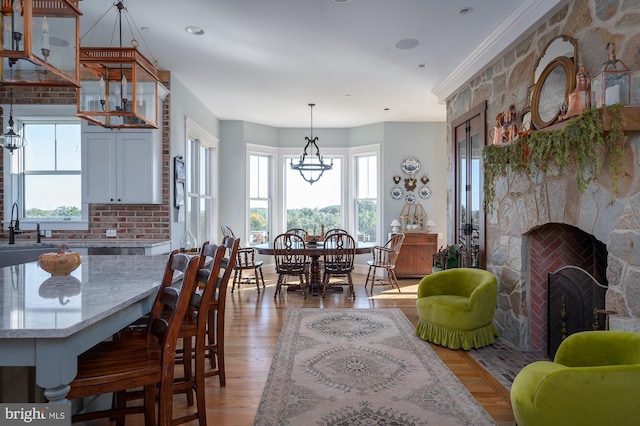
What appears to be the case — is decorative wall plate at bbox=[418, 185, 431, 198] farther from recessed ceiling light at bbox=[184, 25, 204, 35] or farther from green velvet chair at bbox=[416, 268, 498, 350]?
recessed ceiling light at bbox=[184, 25, 204, 35]

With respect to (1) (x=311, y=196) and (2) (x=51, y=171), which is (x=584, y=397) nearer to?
(2) (x=51, y=171)

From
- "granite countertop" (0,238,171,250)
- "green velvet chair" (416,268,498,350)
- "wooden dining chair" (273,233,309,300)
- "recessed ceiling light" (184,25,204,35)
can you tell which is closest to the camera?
"green velvet chair" (416,268,498,350)

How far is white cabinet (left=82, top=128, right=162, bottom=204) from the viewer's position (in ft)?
14.6

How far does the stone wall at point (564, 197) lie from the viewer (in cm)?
227

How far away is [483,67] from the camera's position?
4.22 metres

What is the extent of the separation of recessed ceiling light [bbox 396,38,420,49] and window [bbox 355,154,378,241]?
11.9ft

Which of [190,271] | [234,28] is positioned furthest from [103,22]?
[190,271]

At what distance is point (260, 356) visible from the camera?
10.9ft

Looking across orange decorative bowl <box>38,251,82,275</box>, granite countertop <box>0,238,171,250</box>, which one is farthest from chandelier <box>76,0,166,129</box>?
granite countertop <box>0,238,171,250</box>

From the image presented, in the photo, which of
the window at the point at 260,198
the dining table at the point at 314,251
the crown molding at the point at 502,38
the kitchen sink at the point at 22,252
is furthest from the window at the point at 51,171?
the crown molding at the point at 502,38

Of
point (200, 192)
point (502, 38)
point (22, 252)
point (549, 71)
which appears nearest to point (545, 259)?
point (549, 71)

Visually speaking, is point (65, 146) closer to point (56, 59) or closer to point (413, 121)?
point (56, 59)

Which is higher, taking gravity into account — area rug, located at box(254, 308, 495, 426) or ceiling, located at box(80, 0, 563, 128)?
ceiling, located at box(80, 0, 563, 128)

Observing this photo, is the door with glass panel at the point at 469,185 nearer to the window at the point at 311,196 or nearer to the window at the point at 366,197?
the window at the point at 366,197
